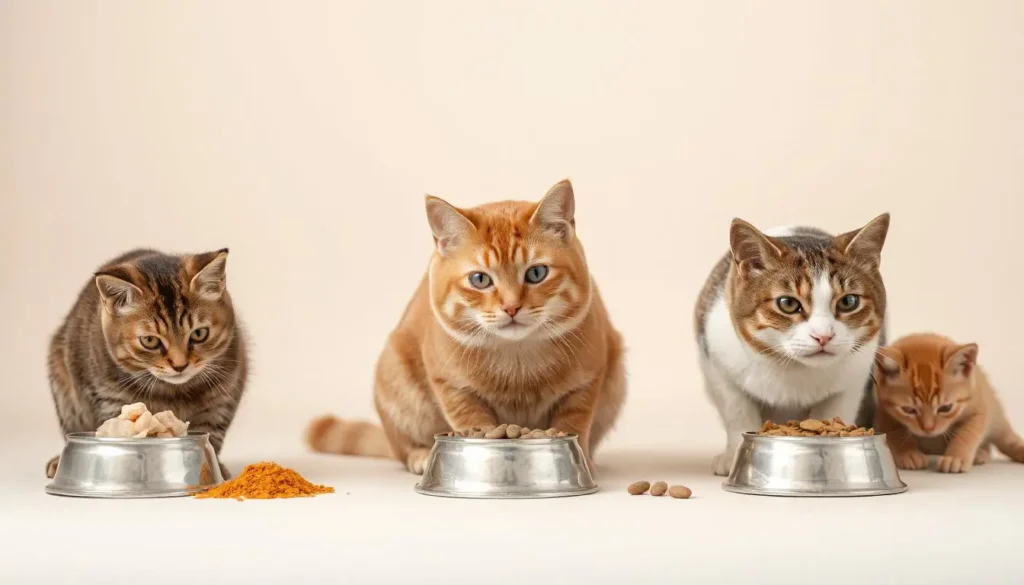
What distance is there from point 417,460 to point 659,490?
1116 millimetres

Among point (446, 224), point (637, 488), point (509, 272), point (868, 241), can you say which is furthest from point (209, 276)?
point (868, 241)

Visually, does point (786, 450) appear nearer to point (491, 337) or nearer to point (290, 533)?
point (491, 337)

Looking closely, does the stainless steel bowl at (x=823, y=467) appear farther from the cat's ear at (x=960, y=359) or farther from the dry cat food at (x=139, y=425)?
the dry cat food at (x=139, y=425)

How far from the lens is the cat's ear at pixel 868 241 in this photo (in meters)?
4.42

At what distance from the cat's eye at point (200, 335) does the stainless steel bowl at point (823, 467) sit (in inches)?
80.5

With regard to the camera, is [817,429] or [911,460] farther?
[911,460]

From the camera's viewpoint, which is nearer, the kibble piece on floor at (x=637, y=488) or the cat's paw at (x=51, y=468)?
the kibble piece on floor at (x=637, y=488)

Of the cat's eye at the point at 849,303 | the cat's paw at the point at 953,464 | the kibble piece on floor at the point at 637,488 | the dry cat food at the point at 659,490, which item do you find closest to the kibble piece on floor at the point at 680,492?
the dry cat food at the point at 659,490

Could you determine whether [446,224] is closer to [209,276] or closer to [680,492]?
[209,276]

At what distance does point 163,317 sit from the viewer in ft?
14.8

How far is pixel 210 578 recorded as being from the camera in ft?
9.61

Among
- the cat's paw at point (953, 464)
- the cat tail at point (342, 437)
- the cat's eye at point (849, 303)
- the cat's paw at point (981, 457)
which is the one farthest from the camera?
the cat tail at point (342, 437)

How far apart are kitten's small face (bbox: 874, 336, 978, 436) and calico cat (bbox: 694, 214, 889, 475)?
0.17 metres

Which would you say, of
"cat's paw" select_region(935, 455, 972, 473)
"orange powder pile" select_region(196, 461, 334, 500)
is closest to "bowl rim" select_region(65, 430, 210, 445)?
"orange powder pile" select_region(196, 461, 334, 500)
